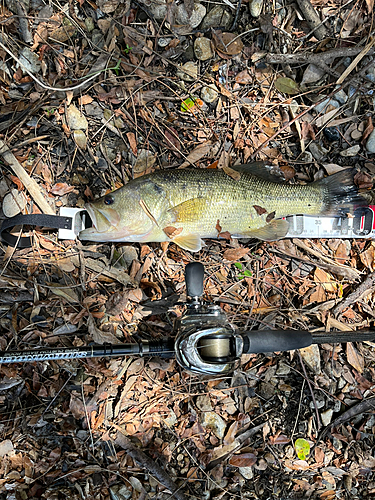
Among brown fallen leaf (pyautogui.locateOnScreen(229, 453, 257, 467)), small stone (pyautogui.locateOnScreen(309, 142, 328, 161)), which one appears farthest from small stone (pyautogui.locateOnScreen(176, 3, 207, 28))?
brown fallen leaf (pyautogui.locateOnScreen(229, 453, 257, 467))

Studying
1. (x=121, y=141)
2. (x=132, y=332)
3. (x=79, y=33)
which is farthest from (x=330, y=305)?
(x=79, y=33)

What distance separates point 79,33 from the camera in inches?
136

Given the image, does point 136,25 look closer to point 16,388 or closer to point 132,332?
point 132,332

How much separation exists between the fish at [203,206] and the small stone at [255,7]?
149 cm

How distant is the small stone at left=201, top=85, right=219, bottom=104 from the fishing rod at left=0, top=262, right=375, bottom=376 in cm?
173

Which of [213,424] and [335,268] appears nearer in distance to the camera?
[213,424]

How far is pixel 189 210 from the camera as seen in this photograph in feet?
10.0

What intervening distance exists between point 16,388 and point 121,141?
7.80 ft

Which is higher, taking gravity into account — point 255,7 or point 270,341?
point 255,7

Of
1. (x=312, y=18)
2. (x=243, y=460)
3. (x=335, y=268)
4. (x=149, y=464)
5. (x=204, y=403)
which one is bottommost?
(x=243, y=460)

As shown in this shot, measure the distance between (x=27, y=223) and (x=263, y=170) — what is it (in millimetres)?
A: 2104

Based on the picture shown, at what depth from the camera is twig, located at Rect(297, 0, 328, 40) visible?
358 cm

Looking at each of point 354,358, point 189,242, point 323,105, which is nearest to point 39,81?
point 189,242

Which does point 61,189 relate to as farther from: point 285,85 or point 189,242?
point 285,85
